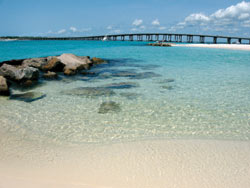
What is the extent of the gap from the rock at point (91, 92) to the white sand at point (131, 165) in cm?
443

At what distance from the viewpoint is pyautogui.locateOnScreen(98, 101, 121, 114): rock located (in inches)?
275

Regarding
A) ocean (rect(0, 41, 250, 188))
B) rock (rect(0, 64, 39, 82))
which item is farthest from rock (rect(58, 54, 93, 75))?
ocean (rect(0, 41, 250, 188))

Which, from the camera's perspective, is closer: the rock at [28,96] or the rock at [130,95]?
the rock at [28,96]

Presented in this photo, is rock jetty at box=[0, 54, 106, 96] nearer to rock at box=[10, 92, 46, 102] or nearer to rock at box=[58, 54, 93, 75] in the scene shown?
rock at box=[58, 54, 93, 75]

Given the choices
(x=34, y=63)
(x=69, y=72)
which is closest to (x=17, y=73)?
(x=69, y=72)

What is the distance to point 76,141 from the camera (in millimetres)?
4914

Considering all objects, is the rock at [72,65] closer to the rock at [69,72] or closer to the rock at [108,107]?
the rock at [69,72]

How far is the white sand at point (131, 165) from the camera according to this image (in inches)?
131

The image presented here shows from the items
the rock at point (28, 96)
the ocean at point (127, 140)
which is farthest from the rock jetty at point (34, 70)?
the ocean at point (127, 140)

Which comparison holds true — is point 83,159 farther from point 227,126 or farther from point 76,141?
point 227,126

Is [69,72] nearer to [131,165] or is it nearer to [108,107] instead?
[108,107]

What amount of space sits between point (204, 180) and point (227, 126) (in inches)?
113

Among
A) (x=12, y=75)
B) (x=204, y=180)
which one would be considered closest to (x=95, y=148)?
(x=204, y=180)

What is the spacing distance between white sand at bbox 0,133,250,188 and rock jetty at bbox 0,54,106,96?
5848 mm
